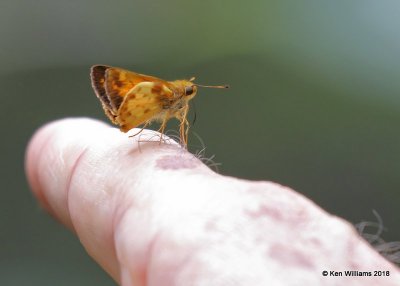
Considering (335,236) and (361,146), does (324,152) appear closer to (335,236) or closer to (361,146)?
(361,146)

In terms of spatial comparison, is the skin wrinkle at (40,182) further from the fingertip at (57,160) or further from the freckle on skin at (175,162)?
the freckle on skin at (175,162)

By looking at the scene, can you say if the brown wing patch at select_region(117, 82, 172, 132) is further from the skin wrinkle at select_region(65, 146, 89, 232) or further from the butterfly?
the skin wrinkle at select_region(65, 146, 89, 232)

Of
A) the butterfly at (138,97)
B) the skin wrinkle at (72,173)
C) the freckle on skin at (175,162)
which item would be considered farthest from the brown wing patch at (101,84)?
the freckle on skin at (175,162)

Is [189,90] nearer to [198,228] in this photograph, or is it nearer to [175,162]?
[175,162]

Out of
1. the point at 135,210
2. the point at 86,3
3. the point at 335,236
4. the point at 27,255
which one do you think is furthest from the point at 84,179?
the point at 86,3

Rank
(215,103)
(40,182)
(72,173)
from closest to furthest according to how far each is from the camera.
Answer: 1. (72,173)
2. (40,182)
3. (215,103)

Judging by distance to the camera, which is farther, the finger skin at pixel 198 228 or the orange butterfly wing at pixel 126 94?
the orange butterfly wing at pixel 126 94

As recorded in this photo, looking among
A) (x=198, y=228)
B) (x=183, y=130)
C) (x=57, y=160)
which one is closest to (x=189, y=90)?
(x=183, y=130)
